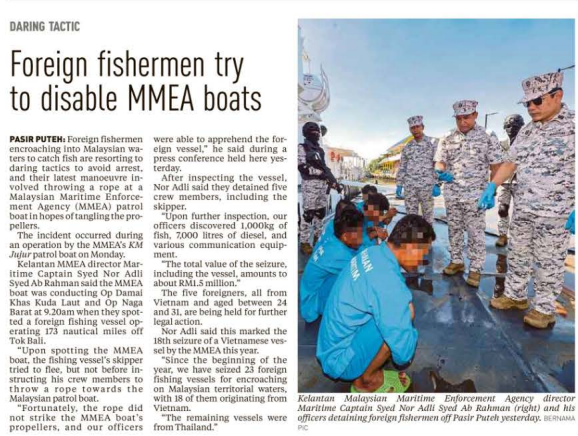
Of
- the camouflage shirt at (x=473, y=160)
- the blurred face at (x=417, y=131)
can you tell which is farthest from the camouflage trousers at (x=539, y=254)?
the blurred face at (x=417, y=131)

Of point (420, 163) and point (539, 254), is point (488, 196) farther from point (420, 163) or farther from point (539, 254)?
point (420, 163)

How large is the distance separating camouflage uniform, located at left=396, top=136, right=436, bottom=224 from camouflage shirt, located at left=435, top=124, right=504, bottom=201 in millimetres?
770

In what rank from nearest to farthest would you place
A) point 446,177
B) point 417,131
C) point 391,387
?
point 391,387 < point 446,177 < point 417,131

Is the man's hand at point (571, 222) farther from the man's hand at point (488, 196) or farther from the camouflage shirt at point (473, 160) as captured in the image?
the camouflage shirt at point (473, 160)

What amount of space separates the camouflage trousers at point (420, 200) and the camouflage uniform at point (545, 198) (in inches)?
55.3

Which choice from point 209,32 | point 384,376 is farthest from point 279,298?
point 209,32

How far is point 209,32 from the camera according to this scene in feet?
5.75

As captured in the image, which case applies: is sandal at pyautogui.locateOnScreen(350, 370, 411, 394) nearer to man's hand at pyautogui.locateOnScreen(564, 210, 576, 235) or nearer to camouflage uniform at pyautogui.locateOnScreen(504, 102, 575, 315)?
camouflage uniform at pyautogui.locateOnScreen(504, 102, 575, 315)

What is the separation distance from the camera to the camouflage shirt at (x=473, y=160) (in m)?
2.59

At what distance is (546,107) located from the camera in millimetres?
1883

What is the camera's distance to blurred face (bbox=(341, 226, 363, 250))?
1986 millimetres

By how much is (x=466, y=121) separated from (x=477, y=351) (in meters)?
1.79

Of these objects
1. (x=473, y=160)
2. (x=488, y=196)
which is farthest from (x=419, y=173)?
(x=488, y=196)

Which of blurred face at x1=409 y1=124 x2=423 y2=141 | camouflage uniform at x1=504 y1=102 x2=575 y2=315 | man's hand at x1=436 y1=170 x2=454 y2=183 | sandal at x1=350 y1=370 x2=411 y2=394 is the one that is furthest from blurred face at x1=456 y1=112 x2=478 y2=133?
sandal at x1=350 y1=370 x2=411 y2=394
